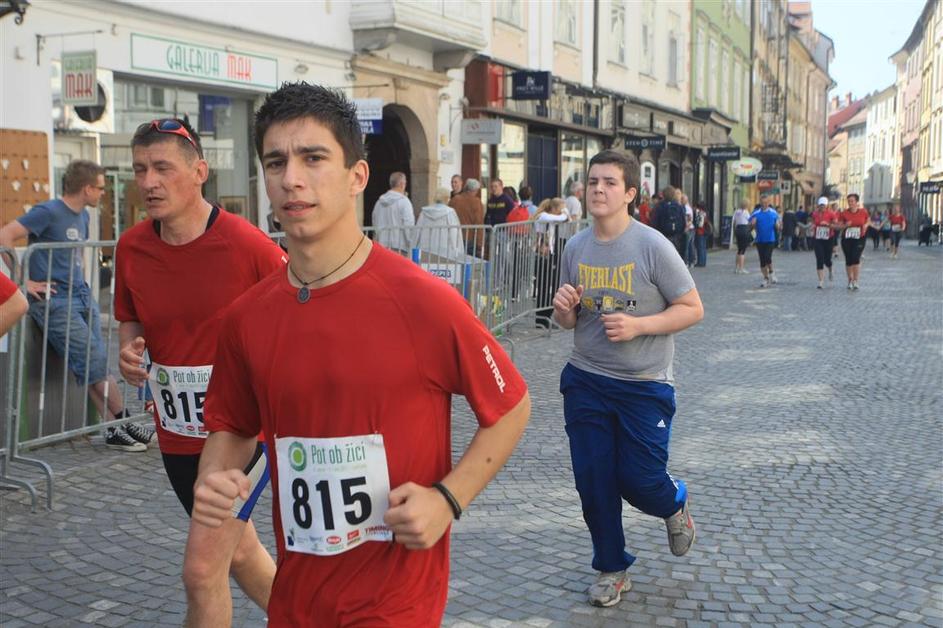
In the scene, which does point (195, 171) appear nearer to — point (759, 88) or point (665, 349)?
point (665, 349)

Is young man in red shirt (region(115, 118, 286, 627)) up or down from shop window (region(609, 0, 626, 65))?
down

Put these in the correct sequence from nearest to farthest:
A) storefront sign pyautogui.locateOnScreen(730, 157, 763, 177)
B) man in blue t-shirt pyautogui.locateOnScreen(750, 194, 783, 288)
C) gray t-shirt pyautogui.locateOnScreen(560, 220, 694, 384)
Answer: gray t-shirt pyautogui.locateOnScreen(560, 220, 694, 384) → man in blue t-shirt pyautogui.locateOnScreen(750, 194, 783, 288) → storefront sign pyautogui.locateOnScreen(730, 157, 763, 177)

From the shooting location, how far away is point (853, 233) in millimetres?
19875

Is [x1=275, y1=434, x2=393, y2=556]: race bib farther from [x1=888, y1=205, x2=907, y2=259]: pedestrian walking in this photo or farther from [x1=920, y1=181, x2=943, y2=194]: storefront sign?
[x1=920, y1=181, x2=943, y2=194]: storefront sign

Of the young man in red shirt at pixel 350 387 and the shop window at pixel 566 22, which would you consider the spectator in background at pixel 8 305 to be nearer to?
the young man in red shirt at pixel 350 387

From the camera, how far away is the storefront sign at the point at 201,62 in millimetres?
13367

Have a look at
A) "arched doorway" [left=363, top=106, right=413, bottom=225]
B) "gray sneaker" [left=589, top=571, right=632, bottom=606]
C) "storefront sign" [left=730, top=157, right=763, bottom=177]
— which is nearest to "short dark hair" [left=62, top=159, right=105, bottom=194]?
"gray sneaker" [left=589, top=571, right=632, bottom=606]

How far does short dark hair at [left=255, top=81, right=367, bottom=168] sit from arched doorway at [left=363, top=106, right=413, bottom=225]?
17295 millimetres

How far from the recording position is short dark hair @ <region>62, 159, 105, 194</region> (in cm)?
724


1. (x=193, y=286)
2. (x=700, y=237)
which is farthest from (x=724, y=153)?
(x=193, y=286)

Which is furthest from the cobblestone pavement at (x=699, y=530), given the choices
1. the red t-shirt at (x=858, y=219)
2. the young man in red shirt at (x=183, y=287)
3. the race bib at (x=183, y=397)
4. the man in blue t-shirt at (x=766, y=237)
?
the man in blue t-shirt at (x=766, y=237)

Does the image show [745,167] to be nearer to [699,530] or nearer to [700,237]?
[700,237]

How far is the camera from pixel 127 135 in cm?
1370

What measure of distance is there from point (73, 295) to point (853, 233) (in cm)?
1651
